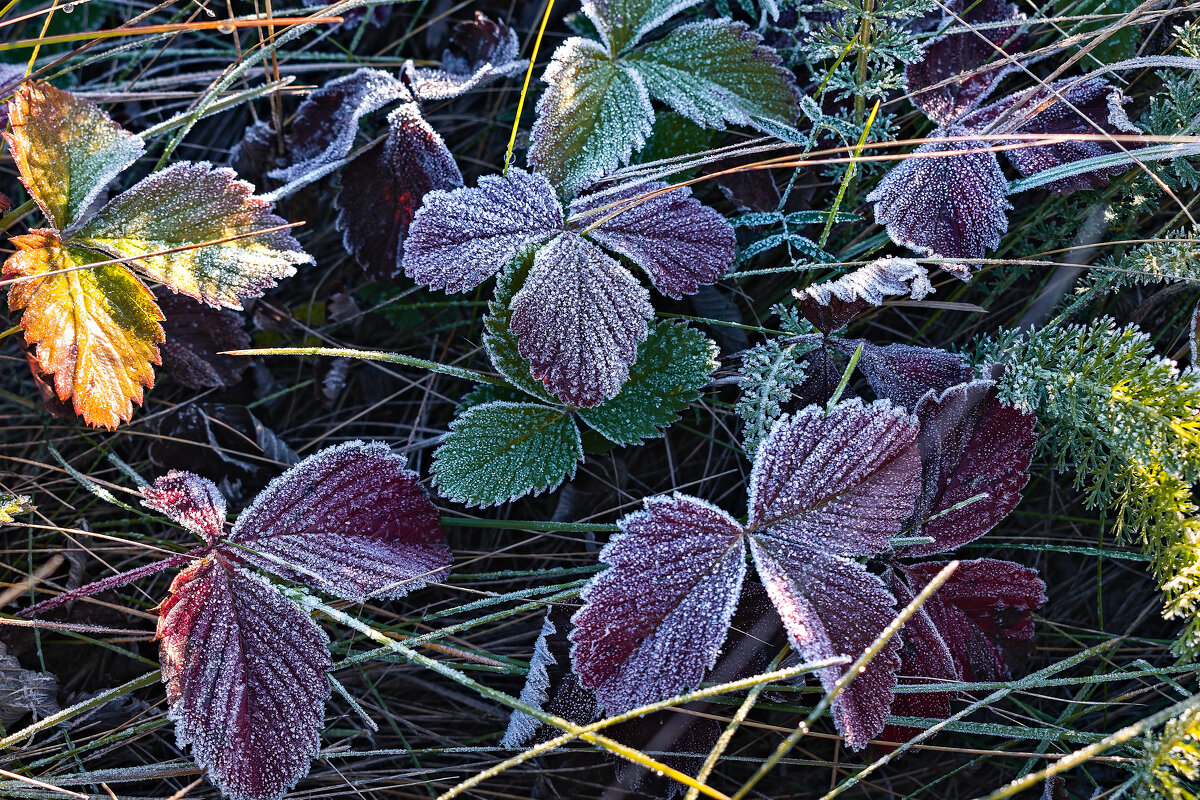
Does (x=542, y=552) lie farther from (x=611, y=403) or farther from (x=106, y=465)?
(x=106, y=465)

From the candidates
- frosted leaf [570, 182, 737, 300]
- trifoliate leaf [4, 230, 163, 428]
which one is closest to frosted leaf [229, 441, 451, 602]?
trifoliate leaf [4, 230, 163, 428]

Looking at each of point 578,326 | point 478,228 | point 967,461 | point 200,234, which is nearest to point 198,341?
point 200,234

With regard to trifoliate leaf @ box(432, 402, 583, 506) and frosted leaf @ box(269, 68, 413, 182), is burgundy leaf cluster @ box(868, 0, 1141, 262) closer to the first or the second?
trifoliate leaf @ box(432, 402, 583, 506)

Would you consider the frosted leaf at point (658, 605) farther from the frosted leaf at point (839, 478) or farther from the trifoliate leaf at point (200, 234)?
the trifoliate leaf at point (200, 234)

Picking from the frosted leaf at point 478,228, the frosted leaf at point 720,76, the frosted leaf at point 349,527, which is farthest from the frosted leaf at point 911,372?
the frosted leaf at point 349,527

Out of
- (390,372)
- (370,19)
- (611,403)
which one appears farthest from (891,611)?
(370,19)
